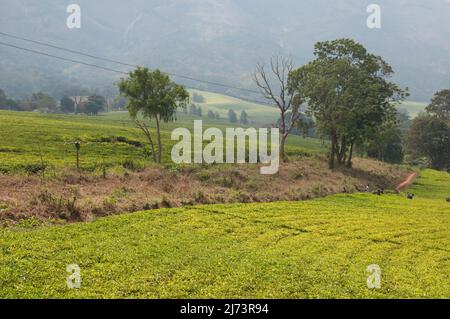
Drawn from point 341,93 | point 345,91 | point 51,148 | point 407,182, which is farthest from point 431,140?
point 51,148

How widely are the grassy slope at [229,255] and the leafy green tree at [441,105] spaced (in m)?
115

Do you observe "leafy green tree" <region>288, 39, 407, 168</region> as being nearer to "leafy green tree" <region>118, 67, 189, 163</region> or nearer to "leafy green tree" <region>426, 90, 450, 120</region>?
"leafy green tree" <region>118, 67, 189, 163</region>

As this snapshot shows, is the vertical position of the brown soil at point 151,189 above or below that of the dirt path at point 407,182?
above

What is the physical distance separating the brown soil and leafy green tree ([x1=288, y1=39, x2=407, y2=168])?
12183 mm

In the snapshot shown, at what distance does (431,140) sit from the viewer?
13338 centimetres

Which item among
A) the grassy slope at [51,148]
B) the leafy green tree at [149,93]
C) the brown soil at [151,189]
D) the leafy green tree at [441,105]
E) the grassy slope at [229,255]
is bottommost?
the grassy slope at [229,255]

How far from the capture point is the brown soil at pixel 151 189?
1329 inches

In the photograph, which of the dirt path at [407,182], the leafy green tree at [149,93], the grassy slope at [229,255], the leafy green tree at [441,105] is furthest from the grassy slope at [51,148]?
the leafy green tree at [441,105]

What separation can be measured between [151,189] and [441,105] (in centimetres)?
12949

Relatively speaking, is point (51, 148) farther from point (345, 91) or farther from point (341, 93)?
point (341, 93)

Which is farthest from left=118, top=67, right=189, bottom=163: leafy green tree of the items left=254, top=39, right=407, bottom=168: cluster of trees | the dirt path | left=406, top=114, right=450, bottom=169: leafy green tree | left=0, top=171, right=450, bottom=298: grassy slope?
left=406, top=114, right=450, bottom=169: leafy green tree

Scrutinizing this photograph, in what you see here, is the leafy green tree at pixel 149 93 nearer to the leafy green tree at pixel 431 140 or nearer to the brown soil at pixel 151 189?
the brown soil at pixel 151 189

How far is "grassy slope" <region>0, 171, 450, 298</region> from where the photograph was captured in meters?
20.5
